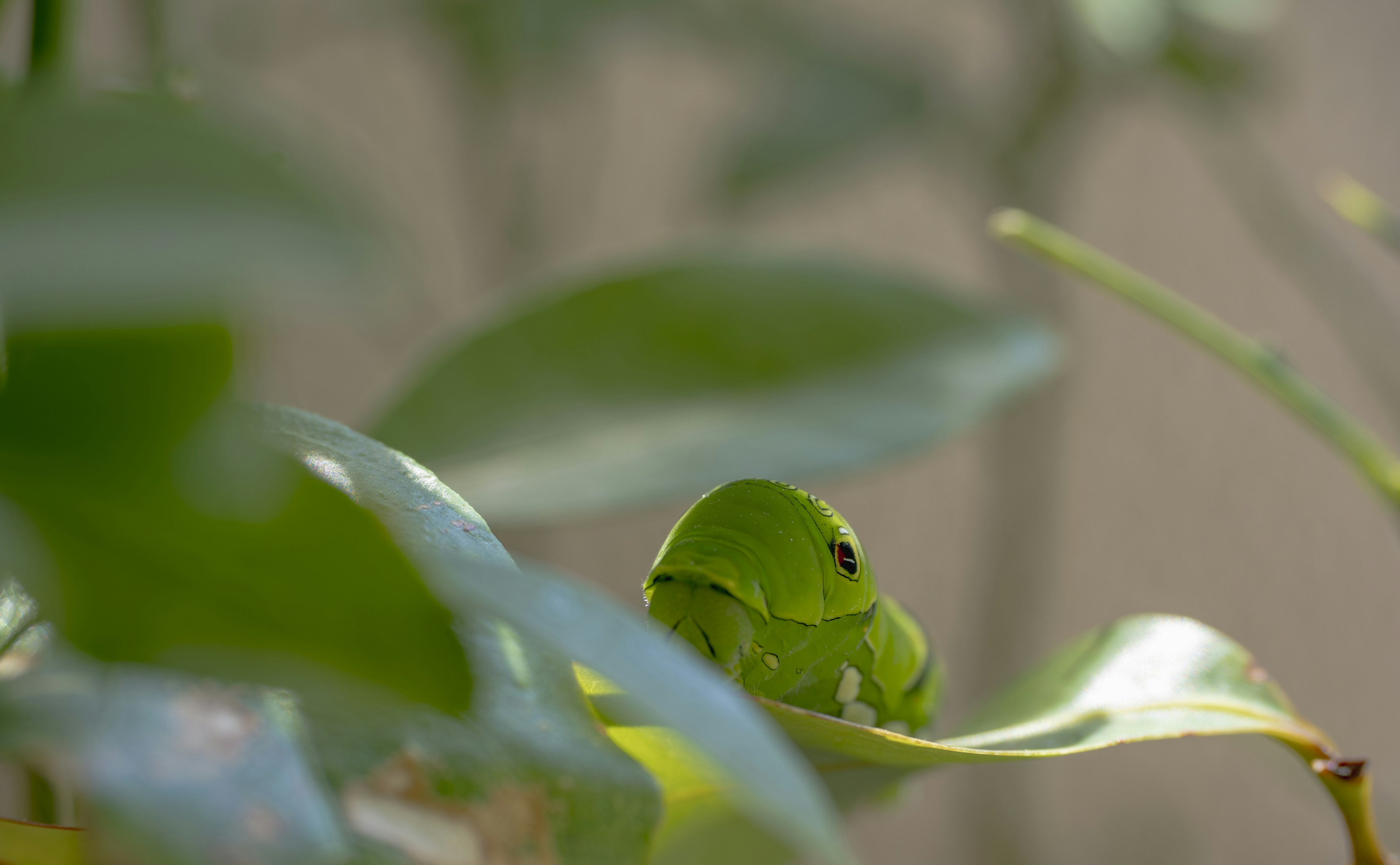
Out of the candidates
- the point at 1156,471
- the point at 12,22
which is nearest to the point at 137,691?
the point at 12,22

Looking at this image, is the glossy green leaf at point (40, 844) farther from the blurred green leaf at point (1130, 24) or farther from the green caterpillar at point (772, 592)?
the blurred green leaf at point (1130, 24)

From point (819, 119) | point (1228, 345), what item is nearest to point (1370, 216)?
point (1228, 345)

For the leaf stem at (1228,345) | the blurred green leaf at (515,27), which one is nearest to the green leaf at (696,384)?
the leaf stem at (1228,345)

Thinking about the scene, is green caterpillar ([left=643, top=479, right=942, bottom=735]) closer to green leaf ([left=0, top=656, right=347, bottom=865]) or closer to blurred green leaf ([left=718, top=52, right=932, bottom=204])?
green leaf ([left=0, top=656, right=347, bottom=865])

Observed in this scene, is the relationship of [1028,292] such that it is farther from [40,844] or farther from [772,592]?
[40,844]

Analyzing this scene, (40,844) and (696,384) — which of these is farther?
(696,384)

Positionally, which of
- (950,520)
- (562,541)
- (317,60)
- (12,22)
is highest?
(317,60)

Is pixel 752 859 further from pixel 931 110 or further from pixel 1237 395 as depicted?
pixel 1237 395
